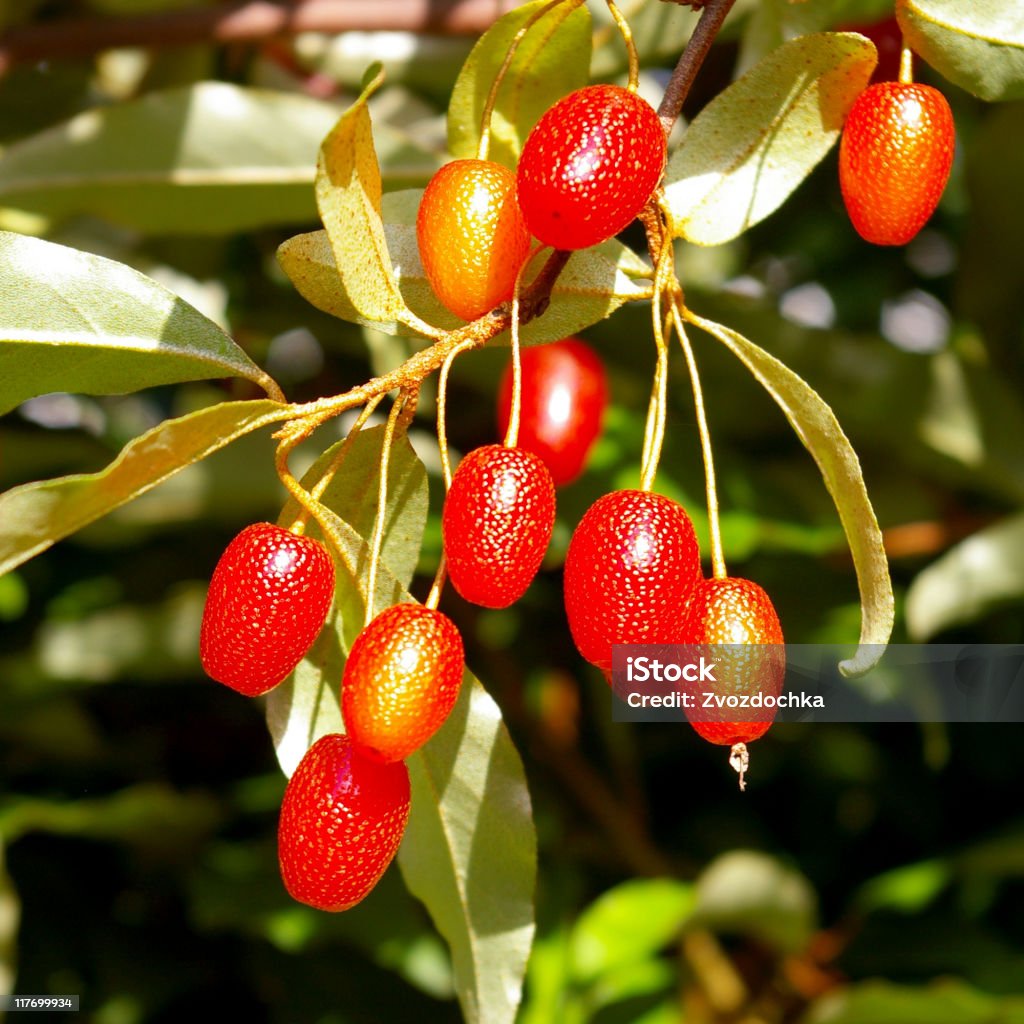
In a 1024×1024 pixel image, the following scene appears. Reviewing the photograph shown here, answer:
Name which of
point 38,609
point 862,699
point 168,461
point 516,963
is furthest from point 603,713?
point 168,461

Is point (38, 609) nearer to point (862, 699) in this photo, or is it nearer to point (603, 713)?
point (603, 713)

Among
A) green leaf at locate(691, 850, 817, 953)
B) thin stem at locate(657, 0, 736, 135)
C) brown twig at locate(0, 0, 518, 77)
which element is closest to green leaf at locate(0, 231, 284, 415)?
thin stem at locate(657, 0, 736, 135)

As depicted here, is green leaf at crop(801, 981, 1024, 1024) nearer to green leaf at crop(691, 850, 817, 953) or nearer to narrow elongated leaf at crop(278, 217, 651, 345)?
green leaf at crop(691, 850, 817, 953)

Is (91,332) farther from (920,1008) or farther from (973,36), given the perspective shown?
(920,1008)

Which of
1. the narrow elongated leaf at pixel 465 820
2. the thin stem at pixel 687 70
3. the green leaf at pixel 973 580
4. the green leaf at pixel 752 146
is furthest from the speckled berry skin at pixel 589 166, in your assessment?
the green leaf at pixel 973 580

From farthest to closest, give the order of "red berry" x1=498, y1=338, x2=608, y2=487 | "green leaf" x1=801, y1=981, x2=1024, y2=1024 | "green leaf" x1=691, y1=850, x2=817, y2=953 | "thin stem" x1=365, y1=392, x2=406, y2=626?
"green leaf" x1=691, y1=850, x2=817, y2=953, "green leaf" x1=801, y1=981, x2=1024, y2=1024, "red berry" x1=498, y1=338, x2=608, y2=487, "thin stem" x1=365, y1=392, x2=406, y2=626

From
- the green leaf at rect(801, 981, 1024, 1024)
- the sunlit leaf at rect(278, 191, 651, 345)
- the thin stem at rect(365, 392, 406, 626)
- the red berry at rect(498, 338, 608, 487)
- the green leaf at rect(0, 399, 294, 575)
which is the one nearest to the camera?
the green leaf at rect(0, 399, 294, 575)

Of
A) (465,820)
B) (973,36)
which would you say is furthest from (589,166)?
(465,820)

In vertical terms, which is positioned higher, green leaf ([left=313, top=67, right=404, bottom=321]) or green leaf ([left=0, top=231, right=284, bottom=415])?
green leaf ([left=313, top=67, right=404, bottom=321])
